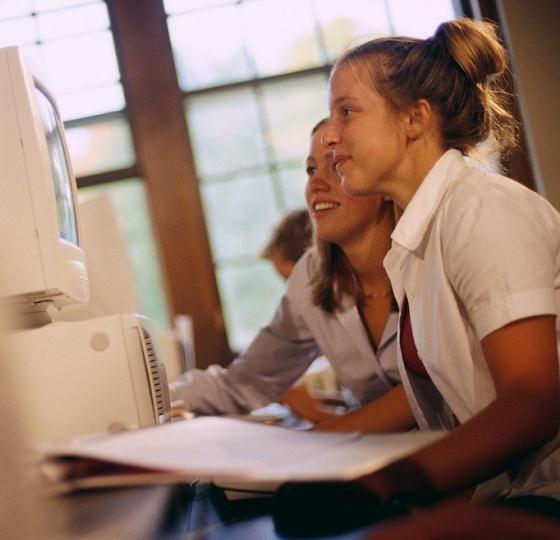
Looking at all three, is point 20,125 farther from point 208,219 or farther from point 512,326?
point 208,219

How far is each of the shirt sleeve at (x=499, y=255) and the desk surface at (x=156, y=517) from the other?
14.1 inches

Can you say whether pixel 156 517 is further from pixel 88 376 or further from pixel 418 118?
pixel 418 118

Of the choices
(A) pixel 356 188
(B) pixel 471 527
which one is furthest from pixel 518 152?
(B) pixel 471 527

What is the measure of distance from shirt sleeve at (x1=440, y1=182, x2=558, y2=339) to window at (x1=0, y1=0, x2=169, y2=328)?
4415 millimetres

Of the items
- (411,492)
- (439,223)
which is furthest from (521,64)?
(411,492)

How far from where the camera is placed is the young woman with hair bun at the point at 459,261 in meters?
0.91

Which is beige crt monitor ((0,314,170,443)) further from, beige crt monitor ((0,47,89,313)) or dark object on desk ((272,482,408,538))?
dark object on desk ((272,482,408,538))

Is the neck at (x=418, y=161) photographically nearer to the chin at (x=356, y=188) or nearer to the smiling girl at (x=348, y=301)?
the chin at (x=356, y=188)

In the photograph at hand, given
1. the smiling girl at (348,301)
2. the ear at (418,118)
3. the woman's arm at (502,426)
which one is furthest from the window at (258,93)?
the woman's arm at (502,426)

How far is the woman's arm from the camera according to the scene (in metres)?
0.80

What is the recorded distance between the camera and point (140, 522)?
72 cm

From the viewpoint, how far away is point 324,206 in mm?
2234

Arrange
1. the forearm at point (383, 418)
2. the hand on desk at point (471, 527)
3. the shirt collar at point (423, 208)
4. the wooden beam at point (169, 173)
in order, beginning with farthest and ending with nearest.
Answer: the wooden beam at point (169, 173)
the forearm at point (383, 418)
the shirt collar at point (423, 208)
the hand on desk at point (471, 527)

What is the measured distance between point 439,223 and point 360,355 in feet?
3.16
